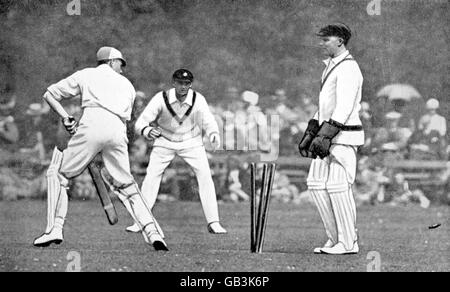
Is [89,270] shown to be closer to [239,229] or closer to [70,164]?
[70,164]

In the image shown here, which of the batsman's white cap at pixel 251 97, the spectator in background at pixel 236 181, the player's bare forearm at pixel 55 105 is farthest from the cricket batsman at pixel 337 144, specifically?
the spectator in background at pixel 236 181

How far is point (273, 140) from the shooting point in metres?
17.0

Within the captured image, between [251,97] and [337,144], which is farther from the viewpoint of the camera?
[251,97]

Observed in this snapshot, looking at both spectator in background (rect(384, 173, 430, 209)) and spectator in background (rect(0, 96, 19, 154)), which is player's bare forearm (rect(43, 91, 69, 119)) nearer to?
spectator in background (rect(0, 96, 19, 154))

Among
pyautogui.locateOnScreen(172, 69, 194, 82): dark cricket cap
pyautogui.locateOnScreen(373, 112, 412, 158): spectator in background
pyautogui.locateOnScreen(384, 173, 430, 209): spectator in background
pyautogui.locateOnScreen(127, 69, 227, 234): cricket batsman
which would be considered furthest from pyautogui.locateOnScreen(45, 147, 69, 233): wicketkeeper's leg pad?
pyautogui.locateOnScreen(384, 173, 430, 209): spectator in background

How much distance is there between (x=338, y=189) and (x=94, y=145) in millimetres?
2776

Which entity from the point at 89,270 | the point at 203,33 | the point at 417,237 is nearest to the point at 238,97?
the point at 203,33

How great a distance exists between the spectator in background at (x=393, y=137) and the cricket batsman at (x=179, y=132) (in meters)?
2.76

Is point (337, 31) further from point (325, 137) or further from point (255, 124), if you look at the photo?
point (255, 124)

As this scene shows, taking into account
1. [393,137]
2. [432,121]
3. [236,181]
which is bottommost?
[236,181]

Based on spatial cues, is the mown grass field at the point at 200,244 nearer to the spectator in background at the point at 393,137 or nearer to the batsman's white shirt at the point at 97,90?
the spectator in background at the point at 393,137

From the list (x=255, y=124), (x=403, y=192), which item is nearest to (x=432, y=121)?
(x=403, y=192)

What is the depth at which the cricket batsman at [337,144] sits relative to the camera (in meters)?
15.4

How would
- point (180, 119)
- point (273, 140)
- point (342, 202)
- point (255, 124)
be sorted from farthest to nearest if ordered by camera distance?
point (255, 124) < point (273, 140) < point (180, 119) < point (342, 202)
